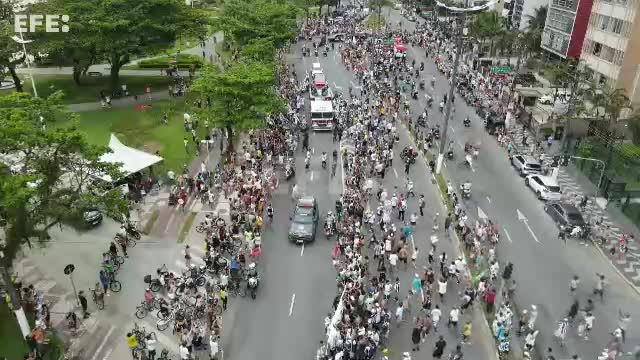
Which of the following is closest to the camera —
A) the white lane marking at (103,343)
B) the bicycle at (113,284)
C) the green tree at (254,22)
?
the white lane marking at (103,343)

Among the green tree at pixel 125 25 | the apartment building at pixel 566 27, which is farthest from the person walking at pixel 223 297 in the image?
the apartment building at pixel 566 27

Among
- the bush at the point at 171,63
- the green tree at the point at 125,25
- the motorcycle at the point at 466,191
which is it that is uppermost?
the green tree at the point at 125,25

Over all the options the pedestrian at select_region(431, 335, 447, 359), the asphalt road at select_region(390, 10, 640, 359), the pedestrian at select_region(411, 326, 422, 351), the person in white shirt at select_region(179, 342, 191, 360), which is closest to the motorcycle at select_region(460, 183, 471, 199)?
the asphalt road at select_region(390, 10, 640, 359)

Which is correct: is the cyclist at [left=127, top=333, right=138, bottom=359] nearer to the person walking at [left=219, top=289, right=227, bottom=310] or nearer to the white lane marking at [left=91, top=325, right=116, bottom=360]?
the white lane marking at [left=91, top=325, right=116, bottom=360]

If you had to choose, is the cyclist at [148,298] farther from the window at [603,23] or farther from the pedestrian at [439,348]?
the window at [603,23]

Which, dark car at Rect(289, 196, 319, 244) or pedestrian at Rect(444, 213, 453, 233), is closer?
dark car at Rect(289, 196, 319, 244)

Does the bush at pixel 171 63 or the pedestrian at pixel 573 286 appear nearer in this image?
the pedestrian at pixel 573 286

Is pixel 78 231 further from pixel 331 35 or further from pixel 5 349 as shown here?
pixel 331 35
